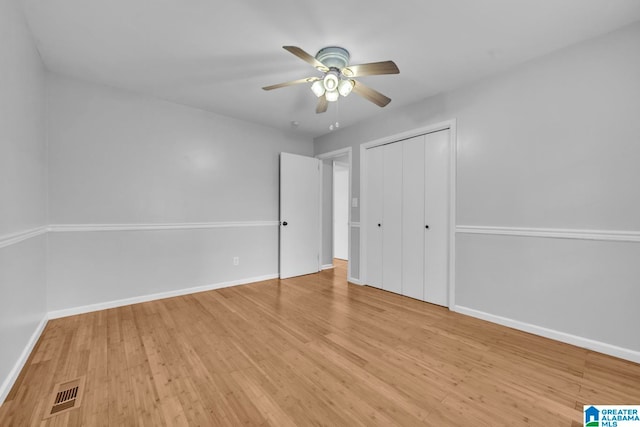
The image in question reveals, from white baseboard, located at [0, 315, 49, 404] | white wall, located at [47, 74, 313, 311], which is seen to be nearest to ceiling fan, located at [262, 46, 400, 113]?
white wall, located at [47, 74, 313, 311]

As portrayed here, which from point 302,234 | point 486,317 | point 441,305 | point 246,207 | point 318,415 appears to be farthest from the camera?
point 302,234

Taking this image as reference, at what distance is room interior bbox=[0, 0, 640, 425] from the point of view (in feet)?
5.81

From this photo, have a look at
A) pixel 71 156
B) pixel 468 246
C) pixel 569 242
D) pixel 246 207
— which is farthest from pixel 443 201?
pixel 71 156

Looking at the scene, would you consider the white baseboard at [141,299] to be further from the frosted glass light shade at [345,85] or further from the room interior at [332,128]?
the frosted glass light shade at [345,85]

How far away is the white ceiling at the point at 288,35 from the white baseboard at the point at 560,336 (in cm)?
247

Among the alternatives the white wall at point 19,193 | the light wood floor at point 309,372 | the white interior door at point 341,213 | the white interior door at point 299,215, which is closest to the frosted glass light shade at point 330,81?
the white wall at point 19,193

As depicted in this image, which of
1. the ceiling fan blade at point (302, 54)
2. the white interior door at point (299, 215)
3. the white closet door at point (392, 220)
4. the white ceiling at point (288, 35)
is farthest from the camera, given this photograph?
the white interior door at point (299, 215)

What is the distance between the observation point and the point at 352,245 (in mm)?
4160

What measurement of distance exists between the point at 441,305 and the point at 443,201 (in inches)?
49.0

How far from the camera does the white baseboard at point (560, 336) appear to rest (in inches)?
77.1

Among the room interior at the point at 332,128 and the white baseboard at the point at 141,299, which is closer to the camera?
the room interior at the point at 332,128

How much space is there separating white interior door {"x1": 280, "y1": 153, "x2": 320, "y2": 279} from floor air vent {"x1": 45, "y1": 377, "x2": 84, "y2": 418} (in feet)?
9.25

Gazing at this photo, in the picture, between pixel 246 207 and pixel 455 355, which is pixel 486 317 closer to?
pixel 455 355

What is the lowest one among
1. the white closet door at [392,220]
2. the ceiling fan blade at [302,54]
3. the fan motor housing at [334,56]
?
the white closet door at [392,220]
